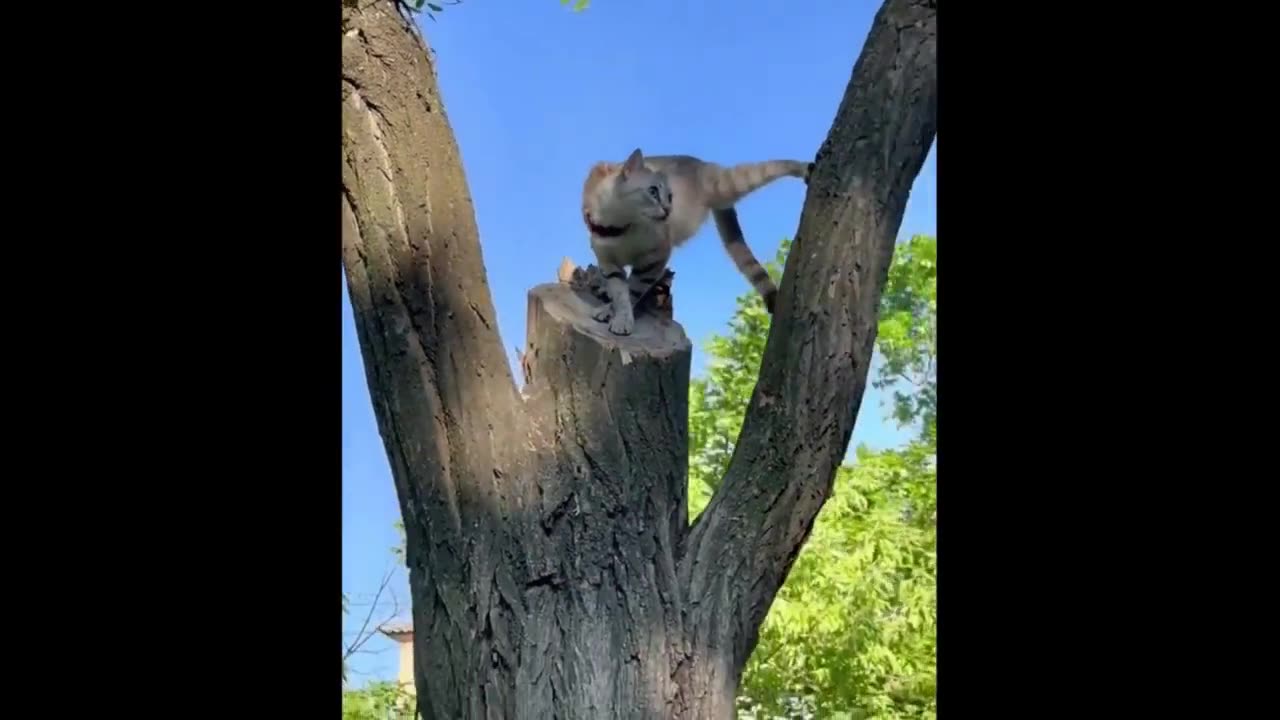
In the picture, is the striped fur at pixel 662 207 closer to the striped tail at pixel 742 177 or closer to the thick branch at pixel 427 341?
the striped tail at pixel 742 177

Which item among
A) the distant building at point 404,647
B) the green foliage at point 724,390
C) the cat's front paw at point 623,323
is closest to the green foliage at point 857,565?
the green foliage at point 724,390

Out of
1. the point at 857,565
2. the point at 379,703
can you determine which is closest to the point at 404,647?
the point at 379,703

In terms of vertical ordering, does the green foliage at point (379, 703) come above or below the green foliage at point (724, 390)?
below

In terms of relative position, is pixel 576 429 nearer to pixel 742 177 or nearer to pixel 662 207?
pixel 662 207

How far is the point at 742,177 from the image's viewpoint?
3.40 meters

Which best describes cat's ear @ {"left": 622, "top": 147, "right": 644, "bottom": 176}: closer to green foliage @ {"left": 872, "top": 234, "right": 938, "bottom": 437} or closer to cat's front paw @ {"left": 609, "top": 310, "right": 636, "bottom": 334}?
cat's front paw @ {"left": 609, "top": 310, "right": 636, "bottom": 334}

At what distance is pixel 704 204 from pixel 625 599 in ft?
5.22

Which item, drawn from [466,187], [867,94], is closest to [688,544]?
[466,187]

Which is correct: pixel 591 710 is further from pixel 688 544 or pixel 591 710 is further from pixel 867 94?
pixel 867 94

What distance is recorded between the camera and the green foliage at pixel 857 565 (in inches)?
241

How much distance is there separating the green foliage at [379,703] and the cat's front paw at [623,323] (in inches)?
139

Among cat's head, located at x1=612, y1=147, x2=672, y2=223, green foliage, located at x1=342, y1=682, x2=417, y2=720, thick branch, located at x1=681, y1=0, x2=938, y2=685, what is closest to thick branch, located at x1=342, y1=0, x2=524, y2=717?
thick branch, located at x1=681, y1=0, x2=938, y2=685
